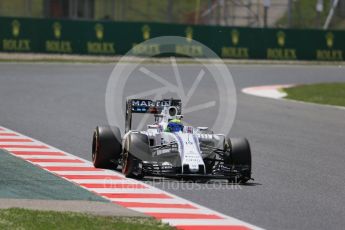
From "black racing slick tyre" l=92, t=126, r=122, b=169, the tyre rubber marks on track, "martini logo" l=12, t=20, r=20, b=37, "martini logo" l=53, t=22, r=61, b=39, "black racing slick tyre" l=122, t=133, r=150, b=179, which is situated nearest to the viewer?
the tyre rubber marks on track

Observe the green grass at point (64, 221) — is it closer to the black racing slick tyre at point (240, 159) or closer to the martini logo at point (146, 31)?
the black racing slick tyre at point (240, 159)

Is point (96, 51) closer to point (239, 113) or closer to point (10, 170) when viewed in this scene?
point (239, 113)

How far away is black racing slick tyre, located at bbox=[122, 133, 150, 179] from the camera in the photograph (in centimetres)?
1248

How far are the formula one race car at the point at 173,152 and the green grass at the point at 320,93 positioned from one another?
14.7 meters

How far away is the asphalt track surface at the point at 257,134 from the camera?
11.0 meters

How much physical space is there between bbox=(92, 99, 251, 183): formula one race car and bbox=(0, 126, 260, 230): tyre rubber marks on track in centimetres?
25

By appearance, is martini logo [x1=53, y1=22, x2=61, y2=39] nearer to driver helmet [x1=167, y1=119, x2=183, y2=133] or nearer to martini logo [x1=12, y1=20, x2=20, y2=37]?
martini logo [x1=12, y1=20, x2=20, y2=37]

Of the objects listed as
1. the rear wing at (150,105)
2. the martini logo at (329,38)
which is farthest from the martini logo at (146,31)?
the rear wing at (150,105)

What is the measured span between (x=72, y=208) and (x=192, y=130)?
115 inches

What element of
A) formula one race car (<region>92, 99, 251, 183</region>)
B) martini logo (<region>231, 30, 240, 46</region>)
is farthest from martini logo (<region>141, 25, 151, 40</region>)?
formula one race car (<region>92, 99, 251, 183</region>)

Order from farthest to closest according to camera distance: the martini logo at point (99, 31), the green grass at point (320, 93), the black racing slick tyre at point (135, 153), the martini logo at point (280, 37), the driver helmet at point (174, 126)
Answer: the martini logo at point (280, 37)
the martini logo at point (99, 31)
the green grass at point (320, 93)
the driver helmet at point (174, 126)
the black racing slick tyre at point (135, 153)

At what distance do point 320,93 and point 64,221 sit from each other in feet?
72.5

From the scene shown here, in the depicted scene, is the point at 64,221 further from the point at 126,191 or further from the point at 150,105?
the point at 150,105

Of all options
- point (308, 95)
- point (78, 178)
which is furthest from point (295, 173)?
point (308, 95)
